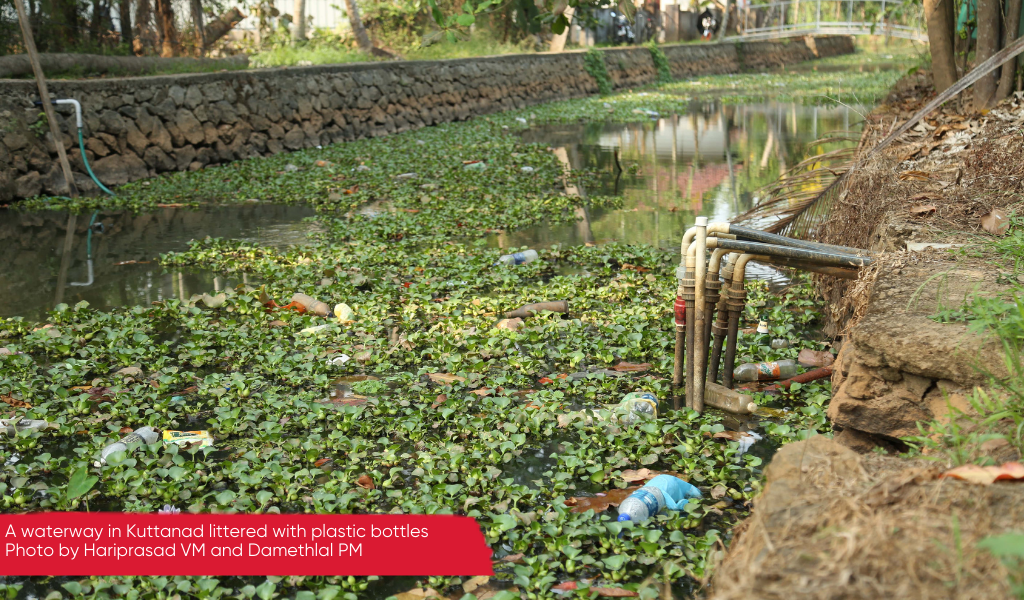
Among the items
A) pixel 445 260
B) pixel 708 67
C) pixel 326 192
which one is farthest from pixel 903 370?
pixel 708 67

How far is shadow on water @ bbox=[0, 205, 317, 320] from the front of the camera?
5410 mm

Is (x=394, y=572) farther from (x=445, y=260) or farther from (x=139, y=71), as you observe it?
(x=139, y=71)

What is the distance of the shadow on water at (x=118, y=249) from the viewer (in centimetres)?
541

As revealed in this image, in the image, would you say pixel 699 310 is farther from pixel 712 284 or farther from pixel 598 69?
pixel 598 69

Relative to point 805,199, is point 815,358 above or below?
below

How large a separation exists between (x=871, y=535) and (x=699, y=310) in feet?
6.23

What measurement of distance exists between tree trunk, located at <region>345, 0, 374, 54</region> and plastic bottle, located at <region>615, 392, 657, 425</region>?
14208mm

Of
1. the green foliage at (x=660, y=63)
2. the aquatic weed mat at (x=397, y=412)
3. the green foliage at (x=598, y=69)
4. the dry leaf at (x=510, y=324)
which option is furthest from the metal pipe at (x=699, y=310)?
the green foliage at (x=660, y=63)

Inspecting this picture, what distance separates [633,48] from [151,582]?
24.0m

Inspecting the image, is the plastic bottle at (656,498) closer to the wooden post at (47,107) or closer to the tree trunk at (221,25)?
the wooden post at (47,107)

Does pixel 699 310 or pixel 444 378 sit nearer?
pixel 699 310

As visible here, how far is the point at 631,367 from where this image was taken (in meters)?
4.02

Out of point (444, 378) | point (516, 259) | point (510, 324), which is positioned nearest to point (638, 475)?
point (444, 378)

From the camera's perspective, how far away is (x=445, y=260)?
592cm
